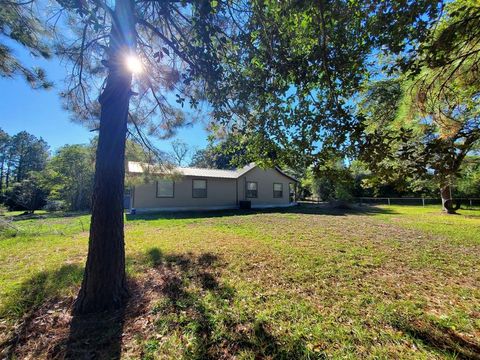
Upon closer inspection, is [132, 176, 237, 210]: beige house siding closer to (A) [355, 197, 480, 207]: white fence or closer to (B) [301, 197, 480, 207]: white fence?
(B) [301, 197, 480, 207]: white fence

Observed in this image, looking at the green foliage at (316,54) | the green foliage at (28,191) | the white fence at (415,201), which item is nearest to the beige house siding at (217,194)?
the green foliage at (316,54)

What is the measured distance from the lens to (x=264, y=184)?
65.3 ft

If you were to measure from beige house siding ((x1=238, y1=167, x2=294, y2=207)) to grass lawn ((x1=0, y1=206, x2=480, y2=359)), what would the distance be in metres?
12.6

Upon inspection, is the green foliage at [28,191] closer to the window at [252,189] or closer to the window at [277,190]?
the window at [252,189]

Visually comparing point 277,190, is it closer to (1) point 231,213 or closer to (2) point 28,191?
(1) point 231,213

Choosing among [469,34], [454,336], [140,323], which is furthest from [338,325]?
[469,34]

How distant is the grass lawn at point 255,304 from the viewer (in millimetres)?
2477

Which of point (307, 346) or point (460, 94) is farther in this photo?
point (460, 94)

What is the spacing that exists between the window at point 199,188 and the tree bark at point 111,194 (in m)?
13.1

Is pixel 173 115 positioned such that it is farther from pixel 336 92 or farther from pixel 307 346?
pixel 307 346

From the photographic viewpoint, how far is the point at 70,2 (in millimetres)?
2311

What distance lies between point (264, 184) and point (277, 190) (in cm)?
162

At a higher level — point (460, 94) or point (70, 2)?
point (70, 2)

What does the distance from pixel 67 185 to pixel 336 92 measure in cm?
2405
